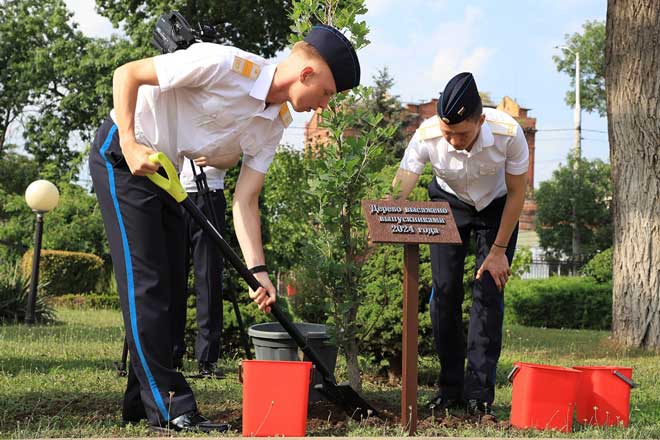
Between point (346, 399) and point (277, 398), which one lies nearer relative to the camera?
point (277, 398)

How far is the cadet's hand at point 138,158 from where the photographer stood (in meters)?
3.12

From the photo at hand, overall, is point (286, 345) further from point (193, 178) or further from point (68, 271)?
point (68, 271)

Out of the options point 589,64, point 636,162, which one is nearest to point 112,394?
point 636,162

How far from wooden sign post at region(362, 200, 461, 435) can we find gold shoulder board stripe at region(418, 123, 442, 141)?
680 mm

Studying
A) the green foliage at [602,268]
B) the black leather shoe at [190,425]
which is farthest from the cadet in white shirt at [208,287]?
the green foliage at [602,268]

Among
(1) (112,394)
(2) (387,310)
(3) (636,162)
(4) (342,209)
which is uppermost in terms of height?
(3) (636,162)

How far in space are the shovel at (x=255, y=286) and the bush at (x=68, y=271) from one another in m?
13.4

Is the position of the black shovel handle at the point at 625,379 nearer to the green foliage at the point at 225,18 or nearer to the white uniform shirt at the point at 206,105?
the white uniform shirt at the point at 206,105

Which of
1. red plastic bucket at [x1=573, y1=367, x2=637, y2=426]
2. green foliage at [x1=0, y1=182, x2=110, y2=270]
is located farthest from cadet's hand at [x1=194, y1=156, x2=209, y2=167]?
green foliage at [x1=0, y1=182, x2=110, y2=270]

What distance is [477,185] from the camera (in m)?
4.30

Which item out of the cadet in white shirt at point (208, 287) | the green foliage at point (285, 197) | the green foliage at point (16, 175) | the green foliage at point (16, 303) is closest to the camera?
the cadet in white shirt at point (208, 287)

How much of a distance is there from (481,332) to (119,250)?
195cm

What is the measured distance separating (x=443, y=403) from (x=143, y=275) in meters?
1.84

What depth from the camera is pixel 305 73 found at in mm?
3307
